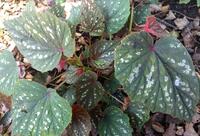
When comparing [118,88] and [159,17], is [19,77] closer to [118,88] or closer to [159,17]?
[118,88]

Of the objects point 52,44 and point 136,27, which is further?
point 136,27

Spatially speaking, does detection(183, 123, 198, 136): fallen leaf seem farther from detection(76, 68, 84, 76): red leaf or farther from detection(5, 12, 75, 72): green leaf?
detection(5, 12, 75, 72): green leaf

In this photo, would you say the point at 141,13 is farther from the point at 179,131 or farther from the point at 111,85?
the point at 179,131

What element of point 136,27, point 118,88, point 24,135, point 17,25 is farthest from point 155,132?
point 17,25

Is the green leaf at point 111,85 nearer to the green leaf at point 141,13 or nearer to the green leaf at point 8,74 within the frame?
the green leaf at point 141,13

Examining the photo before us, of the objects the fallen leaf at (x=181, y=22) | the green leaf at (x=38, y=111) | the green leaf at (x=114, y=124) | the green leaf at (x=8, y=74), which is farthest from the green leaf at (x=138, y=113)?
the fallen leaf at (x=181, y=22)

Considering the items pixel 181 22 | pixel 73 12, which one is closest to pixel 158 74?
pixel 73 12

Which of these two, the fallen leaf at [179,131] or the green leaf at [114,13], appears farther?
the fallen leaf at [179,131]
